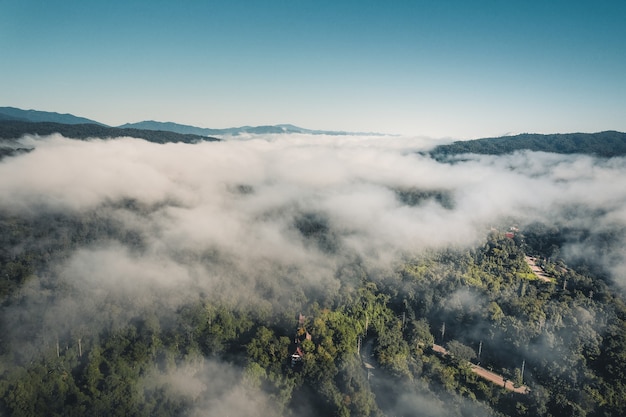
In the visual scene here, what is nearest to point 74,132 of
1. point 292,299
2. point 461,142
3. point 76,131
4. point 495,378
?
point 76,131

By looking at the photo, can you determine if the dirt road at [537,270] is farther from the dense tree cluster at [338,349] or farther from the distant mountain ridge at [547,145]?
the distant mountain ridge at [547,145]

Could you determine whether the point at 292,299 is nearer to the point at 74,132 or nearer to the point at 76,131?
the point at 74,132

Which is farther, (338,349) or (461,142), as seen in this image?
(461,142)

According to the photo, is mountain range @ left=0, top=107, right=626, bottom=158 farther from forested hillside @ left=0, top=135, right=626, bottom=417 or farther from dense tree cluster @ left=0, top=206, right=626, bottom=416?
dense tree cluster @ left=0, top=206, right=626, bottom=416

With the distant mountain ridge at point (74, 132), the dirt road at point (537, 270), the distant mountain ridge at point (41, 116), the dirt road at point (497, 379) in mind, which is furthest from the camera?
the distant mountain ridge at point (41, 116)

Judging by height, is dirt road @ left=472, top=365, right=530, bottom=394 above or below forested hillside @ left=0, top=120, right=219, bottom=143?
below

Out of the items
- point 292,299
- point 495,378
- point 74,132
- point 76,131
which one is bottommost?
point 495,378

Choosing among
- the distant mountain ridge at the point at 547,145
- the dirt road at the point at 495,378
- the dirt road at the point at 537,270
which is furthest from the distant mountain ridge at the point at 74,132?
the dirt road at the point at 537,270

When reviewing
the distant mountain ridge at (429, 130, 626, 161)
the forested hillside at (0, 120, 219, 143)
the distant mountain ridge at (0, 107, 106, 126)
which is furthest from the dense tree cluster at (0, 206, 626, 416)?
the distant mountain ridge at (0, 107, 106, 126)

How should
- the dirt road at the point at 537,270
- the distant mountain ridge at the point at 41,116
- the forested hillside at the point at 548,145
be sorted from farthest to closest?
the distant mountain ridge at the point at 41,116, the forested hillside at the point at 548,145, the dirt road at the point at 537,270

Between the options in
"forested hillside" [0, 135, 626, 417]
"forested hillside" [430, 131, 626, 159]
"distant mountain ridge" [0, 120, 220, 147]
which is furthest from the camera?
"forested hillside" [430, 131, 626, 159]

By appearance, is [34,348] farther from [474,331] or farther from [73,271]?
[474,331]
